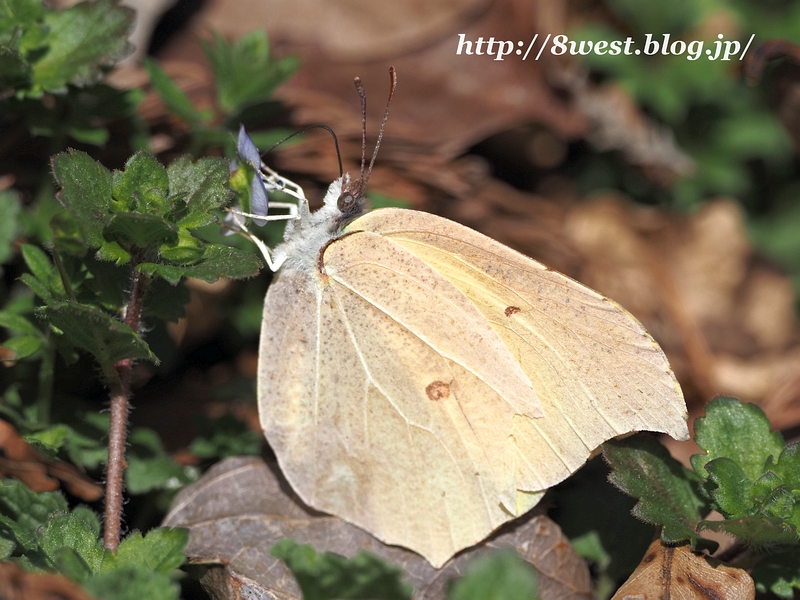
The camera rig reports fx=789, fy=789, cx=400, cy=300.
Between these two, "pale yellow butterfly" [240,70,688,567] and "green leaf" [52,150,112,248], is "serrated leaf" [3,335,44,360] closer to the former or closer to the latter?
"green leaf" [52,150,112,248]

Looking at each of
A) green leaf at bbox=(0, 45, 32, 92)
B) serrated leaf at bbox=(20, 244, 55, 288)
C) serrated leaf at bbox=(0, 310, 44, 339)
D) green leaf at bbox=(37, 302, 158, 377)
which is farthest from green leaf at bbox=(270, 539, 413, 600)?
green leaf at bbox=(0, 45, 32, 92)

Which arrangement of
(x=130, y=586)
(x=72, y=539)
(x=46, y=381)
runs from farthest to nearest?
(x=46, y=381) → (x=72, y=539) → (x=130, y=586)

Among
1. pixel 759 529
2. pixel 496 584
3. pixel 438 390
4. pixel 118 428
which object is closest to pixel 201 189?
pixel 118 428

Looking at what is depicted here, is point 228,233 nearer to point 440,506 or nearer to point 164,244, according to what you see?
point 164,244

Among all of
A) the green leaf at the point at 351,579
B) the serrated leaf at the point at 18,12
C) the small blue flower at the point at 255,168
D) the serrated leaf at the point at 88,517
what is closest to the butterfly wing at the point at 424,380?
the small blue flower at the point at 255,168

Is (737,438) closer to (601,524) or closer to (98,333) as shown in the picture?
(601,524)

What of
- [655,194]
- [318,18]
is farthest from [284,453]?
[655,194]
